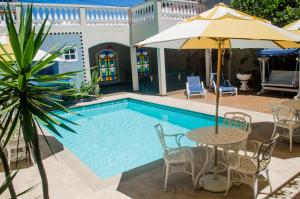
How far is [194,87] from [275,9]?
542 cm

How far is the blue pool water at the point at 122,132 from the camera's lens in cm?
759

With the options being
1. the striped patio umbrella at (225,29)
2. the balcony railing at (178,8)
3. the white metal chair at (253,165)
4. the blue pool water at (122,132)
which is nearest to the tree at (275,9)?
the balcony railing at (178,8)

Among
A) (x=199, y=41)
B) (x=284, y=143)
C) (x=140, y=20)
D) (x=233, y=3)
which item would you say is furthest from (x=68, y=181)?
(x=233, y=3)

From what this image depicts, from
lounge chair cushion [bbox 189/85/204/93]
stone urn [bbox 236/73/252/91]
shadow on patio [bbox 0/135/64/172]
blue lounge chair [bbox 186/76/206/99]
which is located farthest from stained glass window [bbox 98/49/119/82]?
shadow on patio [bbox 0/135/64/172]

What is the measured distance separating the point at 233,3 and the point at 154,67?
999 cm

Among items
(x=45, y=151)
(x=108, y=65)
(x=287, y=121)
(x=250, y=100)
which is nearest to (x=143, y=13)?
(x=108, y=65)

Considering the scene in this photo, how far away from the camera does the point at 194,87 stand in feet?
46.2

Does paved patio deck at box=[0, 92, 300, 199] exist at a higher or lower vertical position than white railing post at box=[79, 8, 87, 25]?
lower

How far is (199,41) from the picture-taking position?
20.6 ft

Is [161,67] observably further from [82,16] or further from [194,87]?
[82,16]

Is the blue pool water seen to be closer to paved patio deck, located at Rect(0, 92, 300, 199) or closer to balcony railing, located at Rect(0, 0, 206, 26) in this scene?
paved patio deck, located at Rect(0, 92, 300, 199)

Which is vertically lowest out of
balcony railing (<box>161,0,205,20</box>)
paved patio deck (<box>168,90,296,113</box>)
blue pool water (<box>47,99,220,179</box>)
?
blue pool water (<box>47,99,220,179</box>)

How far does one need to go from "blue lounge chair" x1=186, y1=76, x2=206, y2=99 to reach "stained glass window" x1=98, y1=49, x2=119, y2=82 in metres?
8.77

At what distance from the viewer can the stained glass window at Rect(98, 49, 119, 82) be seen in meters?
20.8
